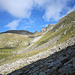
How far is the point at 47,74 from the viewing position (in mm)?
10688

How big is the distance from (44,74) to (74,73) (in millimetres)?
5701

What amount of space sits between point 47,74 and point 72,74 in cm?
492

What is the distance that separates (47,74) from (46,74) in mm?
234

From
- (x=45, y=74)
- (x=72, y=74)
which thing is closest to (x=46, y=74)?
(x=45, y=74)

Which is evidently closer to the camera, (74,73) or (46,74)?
(74,73)

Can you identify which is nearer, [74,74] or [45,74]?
[74,74]

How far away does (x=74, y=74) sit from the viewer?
22.4 ft

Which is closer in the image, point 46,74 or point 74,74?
point 74,74

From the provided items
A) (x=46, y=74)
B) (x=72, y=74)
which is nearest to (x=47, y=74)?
(x=46, y=74)

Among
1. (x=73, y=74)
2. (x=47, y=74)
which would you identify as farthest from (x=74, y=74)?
(x=47, y=74)

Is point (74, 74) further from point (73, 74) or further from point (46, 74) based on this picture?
point (46, 74)

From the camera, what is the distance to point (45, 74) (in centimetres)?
1092

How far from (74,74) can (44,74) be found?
18.8ft

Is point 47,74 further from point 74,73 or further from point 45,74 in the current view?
point 74,73
